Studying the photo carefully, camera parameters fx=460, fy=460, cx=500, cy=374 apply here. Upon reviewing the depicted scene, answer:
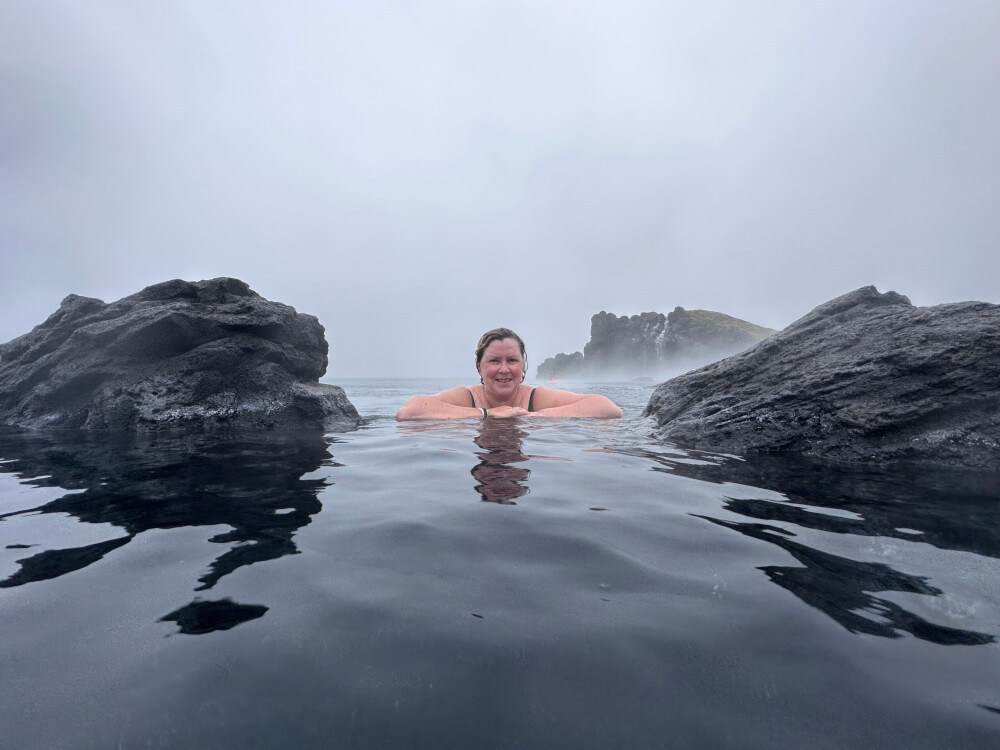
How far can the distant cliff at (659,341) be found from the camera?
242 ft

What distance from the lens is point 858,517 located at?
2.57 m

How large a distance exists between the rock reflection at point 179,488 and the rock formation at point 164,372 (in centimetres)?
157

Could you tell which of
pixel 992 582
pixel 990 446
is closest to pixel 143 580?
pixel 992 582

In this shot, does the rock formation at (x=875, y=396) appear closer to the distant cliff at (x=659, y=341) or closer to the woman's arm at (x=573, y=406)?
the woman's arm at (x=573, y=406)

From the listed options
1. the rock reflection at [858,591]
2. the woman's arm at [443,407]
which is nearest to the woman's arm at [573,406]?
the woman's arm at [443,407]

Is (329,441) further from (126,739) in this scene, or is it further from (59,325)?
(59,325)

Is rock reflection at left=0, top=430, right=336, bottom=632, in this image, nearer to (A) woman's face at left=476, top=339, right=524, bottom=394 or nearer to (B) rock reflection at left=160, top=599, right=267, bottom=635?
(B) rock reflection at left=160, top=599, right=267, bottom=635

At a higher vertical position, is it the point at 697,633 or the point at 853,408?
the point at 853,408

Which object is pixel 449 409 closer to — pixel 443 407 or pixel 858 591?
pixel 443 407

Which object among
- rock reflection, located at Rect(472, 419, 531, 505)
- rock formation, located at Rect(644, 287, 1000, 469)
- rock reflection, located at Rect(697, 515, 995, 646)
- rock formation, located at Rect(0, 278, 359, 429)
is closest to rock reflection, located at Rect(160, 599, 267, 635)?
rock reflection, located at Rect(472, 419, 531, 505)

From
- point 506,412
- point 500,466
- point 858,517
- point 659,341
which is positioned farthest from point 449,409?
point 659,341

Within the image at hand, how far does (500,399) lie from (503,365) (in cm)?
83

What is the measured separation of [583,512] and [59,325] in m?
11.1

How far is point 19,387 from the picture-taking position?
8.35 metres
